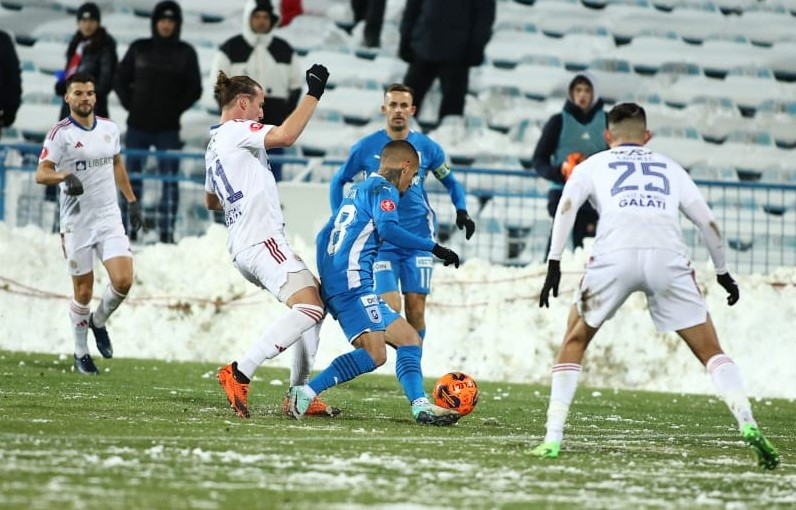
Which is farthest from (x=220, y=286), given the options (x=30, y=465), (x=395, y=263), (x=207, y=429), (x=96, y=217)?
(x=30, y=465)

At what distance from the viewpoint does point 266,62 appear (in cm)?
1694

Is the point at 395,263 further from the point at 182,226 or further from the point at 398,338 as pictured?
the point at 182,226

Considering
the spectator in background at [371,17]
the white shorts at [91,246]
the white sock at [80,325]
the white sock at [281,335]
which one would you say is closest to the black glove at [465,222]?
the white sock at [281,335]

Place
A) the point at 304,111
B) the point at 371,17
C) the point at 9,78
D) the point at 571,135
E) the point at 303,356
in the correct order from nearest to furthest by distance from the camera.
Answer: the point at 304,111 → the point at 303,356 → the point at 571,135 → the point at 9,78 → the point at 371,17

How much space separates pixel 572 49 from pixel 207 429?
13.3 metres

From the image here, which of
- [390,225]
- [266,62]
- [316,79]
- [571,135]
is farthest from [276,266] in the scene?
[266,62]

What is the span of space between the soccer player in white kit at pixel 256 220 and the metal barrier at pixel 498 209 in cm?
666

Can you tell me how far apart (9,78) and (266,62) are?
2774 mm

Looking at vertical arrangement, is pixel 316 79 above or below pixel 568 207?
above

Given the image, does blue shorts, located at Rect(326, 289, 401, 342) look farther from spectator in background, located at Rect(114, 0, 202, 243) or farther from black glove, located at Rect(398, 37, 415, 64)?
black glove, located at Rect(398, 37, 415, 64)

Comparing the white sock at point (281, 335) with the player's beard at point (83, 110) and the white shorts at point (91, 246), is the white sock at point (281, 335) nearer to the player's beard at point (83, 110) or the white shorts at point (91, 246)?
the white shorts at point (91, 246)

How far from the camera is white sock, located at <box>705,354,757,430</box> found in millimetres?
7578

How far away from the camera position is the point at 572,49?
20.5m

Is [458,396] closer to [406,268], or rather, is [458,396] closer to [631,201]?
[406,268]
